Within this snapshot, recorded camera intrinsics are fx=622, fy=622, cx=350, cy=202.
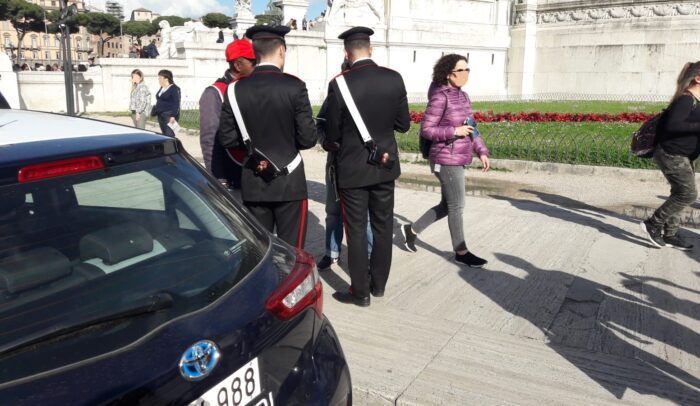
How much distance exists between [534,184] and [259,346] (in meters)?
8.56

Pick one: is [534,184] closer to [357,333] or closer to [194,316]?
[357,333]

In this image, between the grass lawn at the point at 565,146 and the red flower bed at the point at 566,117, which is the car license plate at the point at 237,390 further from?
the red flower bed at the point at 566,117

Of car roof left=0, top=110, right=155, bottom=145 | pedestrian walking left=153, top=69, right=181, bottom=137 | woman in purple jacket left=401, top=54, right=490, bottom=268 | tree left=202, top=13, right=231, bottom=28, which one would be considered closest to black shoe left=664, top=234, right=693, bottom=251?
woman in purple jacket left=401, top=54, right=490, bottom=268

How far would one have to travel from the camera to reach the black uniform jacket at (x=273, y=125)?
409 cm

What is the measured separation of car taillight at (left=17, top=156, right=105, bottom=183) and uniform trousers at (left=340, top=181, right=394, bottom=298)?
8.39 ft

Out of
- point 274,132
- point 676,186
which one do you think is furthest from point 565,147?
point 274,132

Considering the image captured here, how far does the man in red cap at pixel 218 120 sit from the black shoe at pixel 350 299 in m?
1.20

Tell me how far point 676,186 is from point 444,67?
2.71 m

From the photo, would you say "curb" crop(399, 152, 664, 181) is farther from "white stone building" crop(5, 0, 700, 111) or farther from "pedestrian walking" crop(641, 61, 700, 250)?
"white stone building" crop(5, 0, 700, 111)

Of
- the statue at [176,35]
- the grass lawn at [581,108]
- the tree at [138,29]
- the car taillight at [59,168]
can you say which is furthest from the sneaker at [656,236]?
the tree at [138,29]

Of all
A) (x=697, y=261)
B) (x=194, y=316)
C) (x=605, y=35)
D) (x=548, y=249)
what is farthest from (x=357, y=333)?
(x=605, y=35)

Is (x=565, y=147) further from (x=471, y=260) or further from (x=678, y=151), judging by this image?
(x=471, y=260)

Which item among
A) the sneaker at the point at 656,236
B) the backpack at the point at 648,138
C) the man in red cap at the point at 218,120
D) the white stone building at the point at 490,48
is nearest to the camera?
the man in red cap at the point at 218,120

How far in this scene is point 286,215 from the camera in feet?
14.4
